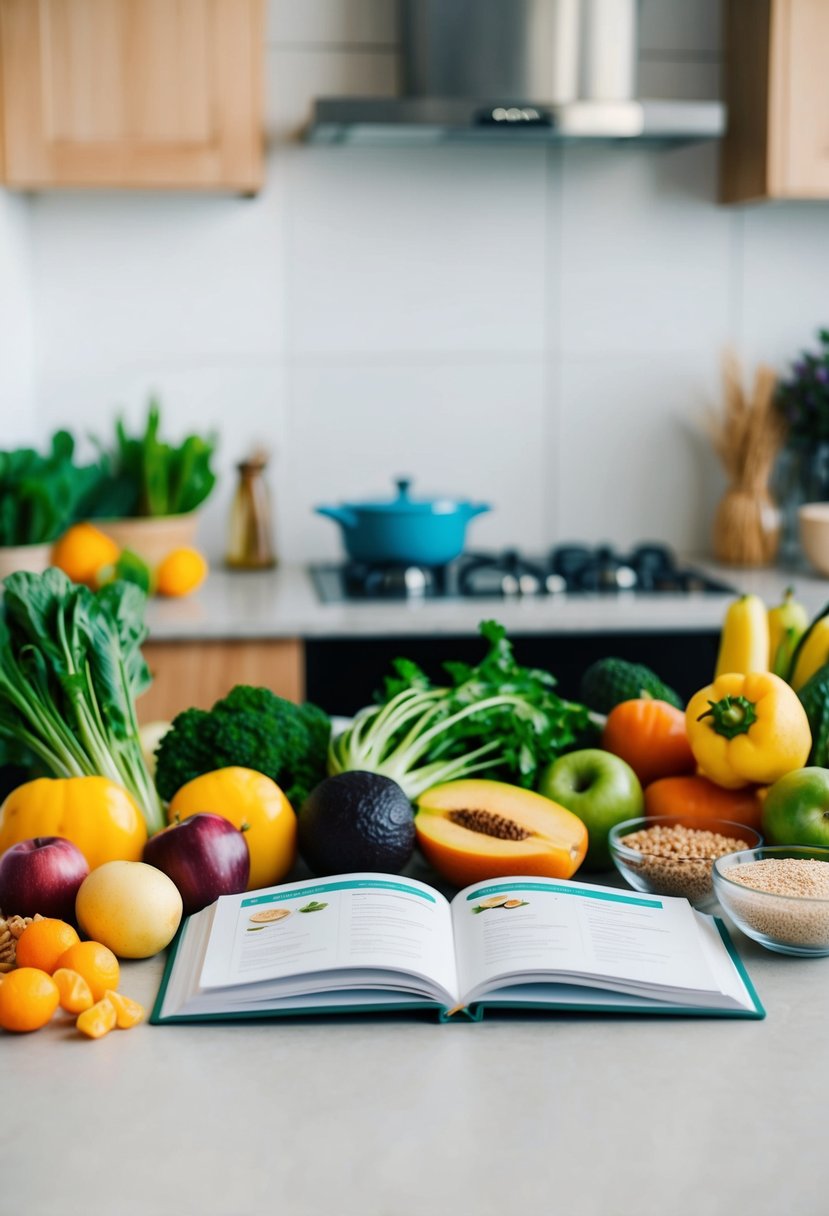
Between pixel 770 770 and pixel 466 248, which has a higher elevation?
pixel 466 248

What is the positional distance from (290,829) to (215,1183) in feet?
1.52

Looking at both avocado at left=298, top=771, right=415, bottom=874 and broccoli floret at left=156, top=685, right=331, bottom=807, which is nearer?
avocado at left=298, top=771, right=415, bottom=874

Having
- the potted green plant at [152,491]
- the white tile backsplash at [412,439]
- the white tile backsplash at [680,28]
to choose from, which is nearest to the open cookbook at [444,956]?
the potted green plant at [152,491]

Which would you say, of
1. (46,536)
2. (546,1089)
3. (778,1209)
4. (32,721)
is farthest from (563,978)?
(46,536)

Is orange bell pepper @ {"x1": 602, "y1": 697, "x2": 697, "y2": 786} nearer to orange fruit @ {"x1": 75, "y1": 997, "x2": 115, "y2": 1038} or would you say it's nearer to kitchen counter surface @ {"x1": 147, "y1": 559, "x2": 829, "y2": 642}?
orange fruit @ {"x1": 75, "y1": 997, "x2": 115, "y2": 1038}

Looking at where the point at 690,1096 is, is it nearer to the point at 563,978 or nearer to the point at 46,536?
the point at 563,978

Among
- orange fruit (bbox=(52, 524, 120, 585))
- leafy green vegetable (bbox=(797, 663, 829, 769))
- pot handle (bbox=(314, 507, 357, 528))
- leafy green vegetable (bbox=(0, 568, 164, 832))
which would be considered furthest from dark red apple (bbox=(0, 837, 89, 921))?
pot handle (bbox=(314, 507, 357, 528))

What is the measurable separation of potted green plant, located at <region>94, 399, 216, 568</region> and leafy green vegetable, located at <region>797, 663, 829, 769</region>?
171cm

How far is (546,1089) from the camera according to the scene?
0.88 metres

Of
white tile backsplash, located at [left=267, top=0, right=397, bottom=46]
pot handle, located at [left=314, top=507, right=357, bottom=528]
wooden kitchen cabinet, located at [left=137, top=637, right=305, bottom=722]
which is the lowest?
wooden kitchen cabinet, located at [left=137, top=637, right=305, bottom=722]

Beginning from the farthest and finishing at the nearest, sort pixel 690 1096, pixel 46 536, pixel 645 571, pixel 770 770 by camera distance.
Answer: pixel 645 571 < pixel 46 536 < pixel 770 770 < pixel 690 1096

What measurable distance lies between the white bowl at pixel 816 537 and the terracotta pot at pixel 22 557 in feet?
5.21

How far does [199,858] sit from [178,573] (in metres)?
1.60

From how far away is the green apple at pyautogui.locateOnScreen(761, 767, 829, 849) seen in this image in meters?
1.15
